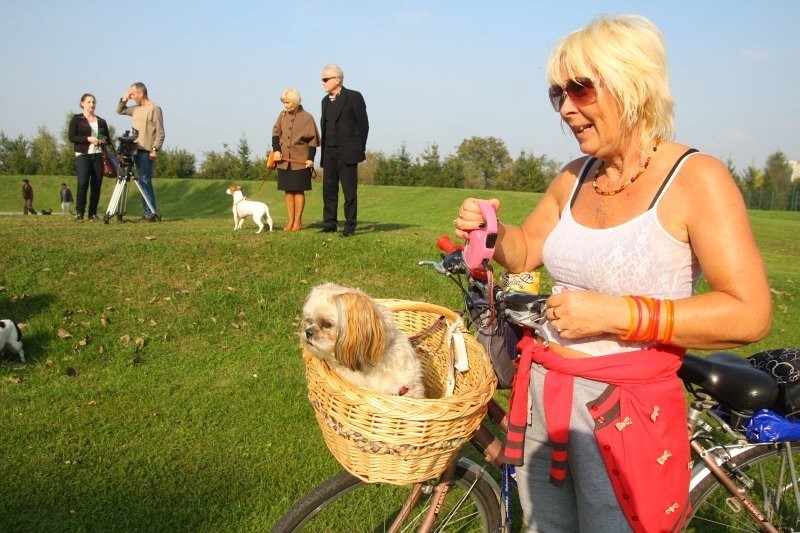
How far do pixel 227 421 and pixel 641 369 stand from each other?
12.2 ft

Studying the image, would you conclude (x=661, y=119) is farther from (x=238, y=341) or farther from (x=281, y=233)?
(x=281, y=233)

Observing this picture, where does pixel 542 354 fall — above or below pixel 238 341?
above

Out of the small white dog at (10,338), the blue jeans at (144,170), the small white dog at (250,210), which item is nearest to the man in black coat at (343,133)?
the small white dog at (250,210)

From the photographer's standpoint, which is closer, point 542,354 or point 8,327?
point 542,354

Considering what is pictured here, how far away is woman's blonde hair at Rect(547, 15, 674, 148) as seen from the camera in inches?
67.4

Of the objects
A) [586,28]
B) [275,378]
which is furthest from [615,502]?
[275,378]

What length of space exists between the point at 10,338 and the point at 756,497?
19.2 ft

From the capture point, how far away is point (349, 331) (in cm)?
286

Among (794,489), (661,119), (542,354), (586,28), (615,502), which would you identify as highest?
(586,28)

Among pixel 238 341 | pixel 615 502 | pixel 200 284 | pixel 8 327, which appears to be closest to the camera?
pixel 615 502

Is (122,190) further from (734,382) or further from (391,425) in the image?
(734,382)

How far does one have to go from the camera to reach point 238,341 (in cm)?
619

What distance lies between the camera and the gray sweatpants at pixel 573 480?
193 centimetres

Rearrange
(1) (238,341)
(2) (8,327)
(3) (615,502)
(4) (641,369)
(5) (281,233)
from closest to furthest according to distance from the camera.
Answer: (4) (641,369), (3) (615,502), (2) (8,327), (1) (238,341), (5) (281,233)
